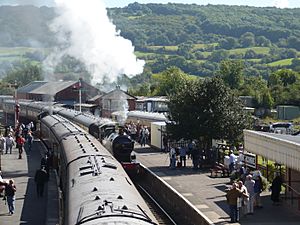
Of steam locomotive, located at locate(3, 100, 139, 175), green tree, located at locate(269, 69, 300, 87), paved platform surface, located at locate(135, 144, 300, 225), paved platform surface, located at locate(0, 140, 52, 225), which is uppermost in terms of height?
green tree, located at locate(269, 69, 300, 87)

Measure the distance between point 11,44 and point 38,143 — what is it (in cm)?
14416

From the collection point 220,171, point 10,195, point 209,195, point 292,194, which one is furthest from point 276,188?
point 10,195

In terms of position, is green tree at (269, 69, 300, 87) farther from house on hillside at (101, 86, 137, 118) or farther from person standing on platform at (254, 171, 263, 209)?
person standing on platform at (254, 171, 263, 209)

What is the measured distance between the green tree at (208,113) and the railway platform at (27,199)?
24.3 feet

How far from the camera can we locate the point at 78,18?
274 ft

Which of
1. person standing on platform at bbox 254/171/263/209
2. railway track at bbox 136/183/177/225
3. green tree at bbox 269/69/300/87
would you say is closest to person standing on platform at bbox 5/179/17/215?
railway track at bbox 136/183/177/225

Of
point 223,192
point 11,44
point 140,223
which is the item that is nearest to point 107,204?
point 140,223

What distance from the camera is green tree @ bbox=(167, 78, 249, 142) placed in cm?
3031

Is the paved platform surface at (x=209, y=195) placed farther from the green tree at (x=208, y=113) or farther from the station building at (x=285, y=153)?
the green tree at (x=208, y=113)

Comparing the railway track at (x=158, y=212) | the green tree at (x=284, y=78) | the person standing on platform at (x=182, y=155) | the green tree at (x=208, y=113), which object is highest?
the green tree at (x=284, y=78)

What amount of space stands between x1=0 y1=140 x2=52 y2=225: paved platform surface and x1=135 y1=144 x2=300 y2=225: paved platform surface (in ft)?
17.2

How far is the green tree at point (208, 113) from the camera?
3031 centimetres

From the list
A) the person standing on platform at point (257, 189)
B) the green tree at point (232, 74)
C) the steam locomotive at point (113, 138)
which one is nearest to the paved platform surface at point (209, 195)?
the person standing on platform at point (257, 189)

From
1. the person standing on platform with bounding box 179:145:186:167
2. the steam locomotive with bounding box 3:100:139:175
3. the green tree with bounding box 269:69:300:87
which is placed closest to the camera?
the steam locomotive with bounding box 3:100:139:175
